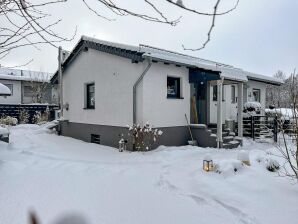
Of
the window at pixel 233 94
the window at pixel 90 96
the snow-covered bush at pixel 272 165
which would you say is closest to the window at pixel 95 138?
the window at pixel 90 96

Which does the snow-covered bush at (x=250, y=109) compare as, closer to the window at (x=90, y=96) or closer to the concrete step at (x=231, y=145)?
the concrete step at (x=231, y=145)

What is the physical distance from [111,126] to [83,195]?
614cm

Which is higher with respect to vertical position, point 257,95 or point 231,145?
point 257,95

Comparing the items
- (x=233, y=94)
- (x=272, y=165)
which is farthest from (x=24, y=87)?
(x=272, y=165)

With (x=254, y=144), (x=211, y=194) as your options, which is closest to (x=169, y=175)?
(x=211, y=194)

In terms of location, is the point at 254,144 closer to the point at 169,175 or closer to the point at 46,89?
the point at 169,175

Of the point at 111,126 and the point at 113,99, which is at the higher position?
the point at 113,99

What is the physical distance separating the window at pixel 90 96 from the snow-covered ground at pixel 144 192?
498 centimetres

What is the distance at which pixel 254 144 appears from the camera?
486 inches

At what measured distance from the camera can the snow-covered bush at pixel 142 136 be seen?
9.67m

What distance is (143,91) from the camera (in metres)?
9.78

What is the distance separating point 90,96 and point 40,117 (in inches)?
A: 369

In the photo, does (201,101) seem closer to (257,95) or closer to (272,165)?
(272,165)

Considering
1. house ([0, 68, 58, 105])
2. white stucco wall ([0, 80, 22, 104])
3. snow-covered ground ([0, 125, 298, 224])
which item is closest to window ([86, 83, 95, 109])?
snow-covered ground ([0, 125, 298, 224])
